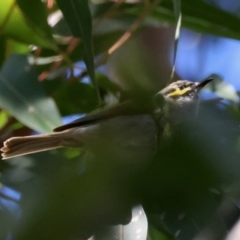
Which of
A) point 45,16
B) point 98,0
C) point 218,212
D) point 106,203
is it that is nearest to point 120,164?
point 106,203

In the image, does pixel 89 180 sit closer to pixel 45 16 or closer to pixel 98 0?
pixel 45 16

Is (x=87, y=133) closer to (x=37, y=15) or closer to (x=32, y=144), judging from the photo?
(x=32, y=144)

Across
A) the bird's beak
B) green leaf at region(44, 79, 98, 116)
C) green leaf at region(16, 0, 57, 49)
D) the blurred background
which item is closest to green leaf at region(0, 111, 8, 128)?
the blurred background

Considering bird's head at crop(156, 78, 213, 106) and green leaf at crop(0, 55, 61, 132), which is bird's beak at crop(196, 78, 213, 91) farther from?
green leaf at crop(0, 55, 61, 132)

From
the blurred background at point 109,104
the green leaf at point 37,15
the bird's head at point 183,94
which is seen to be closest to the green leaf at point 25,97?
the blurred background at point 109,104

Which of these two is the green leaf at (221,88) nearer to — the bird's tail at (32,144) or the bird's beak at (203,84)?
the bird's beak at (203,84)

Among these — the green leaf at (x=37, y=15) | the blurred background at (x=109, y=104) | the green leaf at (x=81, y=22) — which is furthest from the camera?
the green leaf at (x=37, y=15)

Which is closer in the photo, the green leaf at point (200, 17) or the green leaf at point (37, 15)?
the green leaf at point (37, 15)

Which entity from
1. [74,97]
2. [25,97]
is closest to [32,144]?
[25,97]

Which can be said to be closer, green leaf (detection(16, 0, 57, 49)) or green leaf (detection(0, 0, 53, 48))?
green leaf (detection(16, 0, 57, 49))
